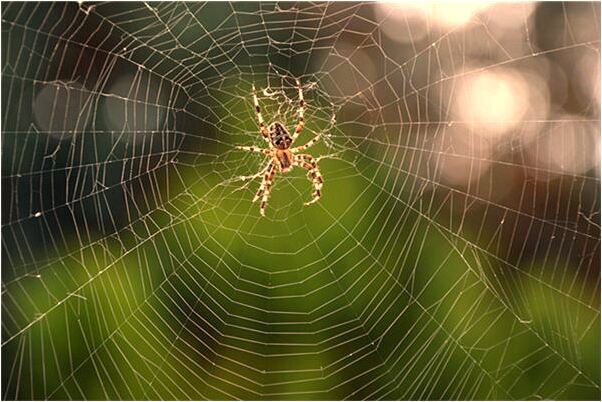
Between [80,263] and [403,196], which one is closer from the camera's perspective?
[80,263]

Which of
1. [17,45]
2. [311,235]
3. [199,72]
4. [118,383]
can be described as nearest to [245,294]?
[311,235]

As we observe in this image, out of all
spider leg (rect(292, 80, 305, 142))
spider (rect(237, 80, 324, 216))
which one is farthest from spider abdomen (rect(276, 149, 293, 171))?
spider leg (rect(292, 80, 305, 142))

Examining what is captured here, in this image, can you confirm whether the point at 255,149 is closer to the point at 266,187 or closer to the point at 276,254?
the point at 266,187

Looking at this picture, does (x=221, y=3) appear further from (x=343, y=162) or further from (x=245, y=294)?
(x=245, y=294)

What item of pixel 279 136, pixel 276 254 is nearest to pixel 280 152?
pixel 279 136

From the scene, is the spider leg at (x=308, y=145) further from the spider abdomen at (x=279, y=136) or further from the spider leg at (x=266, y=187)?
the spider leg at (x=266, y=187)
